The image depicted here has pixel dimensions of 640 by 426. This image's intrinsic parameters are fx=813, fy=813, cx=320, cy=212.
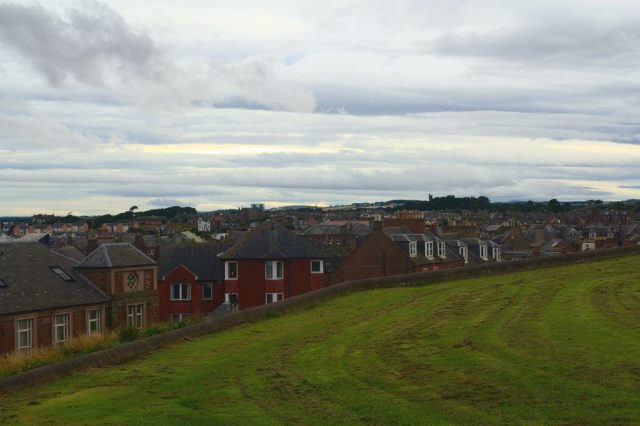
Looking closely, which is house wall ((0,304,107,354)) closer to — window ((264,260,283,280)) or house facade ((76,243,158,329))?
house facade ((76,243,158,329))

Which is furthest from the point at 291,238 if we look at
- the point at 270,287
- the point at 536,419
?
the point at 536,419

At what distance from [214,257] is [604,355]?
5305cm

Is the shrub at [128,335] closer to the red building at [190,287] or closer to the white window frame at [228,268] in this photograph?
the white window frame at [228,268]

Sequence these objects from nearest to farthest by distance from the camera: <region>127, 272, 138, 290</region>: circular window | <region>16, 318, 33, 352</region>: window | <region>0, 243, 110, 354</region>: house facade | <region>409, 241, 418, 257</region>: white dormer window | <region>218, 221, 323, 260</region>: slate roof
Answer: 1. <region>16, 318, 33, 352</region>: window
2. <region>0, 243, 110, 354</region>: house facade
3. <region>127, 272, 138, 290</region>: circular window
4. <region>218, 221, 323, 260</region>: slate roof
5. <region>409, 241, 418, 257</region>: white dormer window

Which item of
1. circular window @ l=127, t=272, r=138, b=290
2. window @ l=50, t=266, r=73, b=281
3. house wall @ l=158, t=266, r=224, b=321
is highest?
window @ l=50, t=266, r=73, b=281

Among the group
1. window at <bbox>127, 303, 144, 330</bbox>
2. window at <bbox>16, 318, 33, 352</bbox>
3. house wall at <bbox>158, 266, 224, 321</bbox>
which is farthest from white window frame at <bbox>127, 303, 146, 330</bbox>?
house wall at <bbox>158, 266, 224, 321</bbox>

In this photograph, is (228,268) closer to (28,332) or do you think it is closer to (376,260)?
(376,260)

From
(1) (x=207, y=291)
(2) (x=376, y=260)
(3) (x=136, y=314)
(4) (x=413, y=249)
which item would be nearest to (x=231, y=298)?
(1) (x=207, y=291)

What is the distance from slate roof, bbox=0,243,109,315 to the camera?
144 ft

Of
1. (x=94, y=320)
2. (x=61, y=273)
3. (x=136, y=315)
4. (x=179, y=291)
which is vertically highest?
(x=61, y=273)

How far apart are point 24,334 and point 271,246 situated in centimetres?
2212

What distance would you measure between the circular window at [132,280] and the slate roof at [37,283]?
2538 millimetres

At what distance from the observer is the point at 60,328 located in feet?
151

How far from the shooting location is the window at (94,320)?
48969mm
